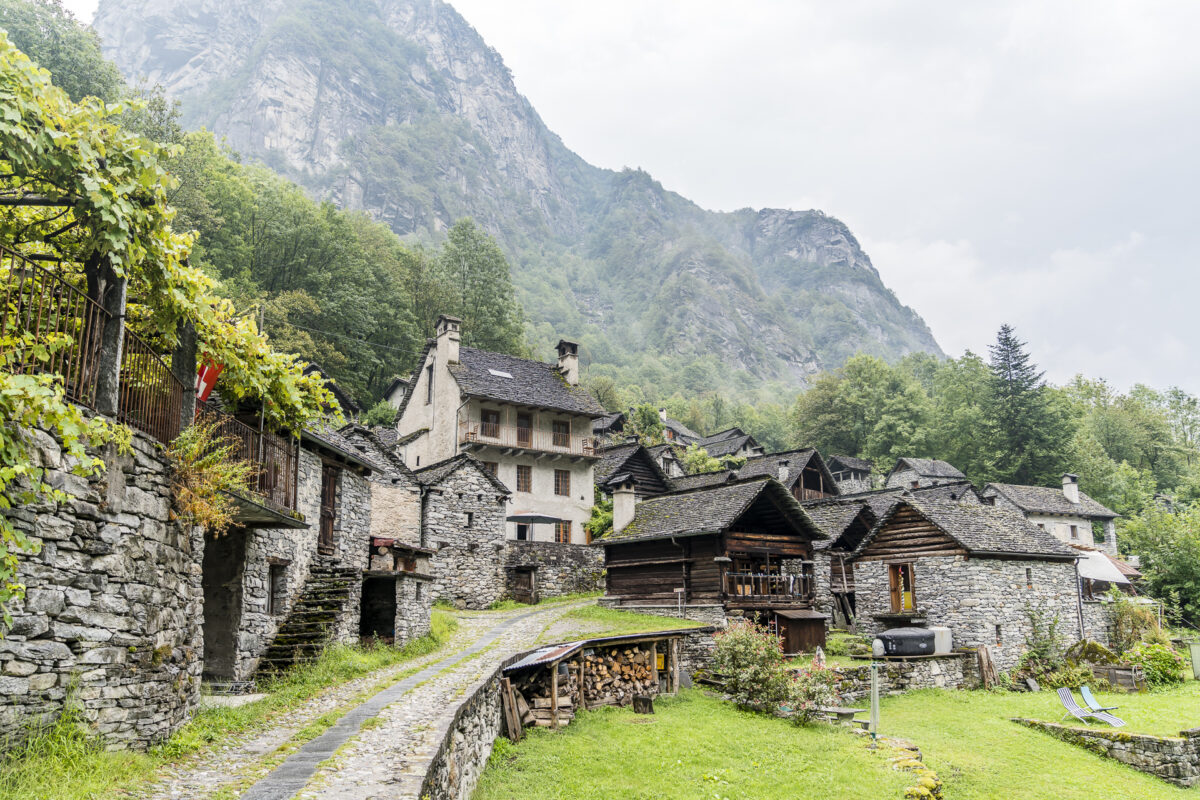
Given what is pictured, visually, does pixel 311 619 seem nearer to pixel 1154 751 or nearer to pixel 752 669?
pixel 752 669

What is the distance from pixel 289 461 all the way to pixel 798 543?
63.9 feet

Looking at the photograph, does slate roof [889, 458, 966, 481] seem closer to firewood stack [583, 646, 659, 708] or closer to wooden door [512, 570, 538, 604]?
wooden door [512, 570, 538, 604]

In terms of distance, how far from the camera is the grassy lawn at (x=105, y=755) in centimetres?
636

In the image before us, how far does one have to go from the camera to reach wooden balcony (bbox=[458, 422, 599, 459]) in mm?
37750

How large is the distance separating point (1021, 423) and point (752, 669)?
2086 inches

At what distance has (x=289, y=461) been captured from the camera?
562 inches

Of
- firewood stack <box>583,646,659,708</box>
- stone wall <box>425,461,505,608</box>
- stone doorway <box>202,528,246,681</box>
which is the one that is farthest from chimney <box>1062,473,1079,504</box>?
stone doorway <box>202,528,246,681</box>

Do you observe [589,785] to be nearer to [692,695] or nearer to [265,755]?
[265,755]

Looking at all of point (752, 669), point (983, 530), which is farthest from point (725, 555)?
point (983, 530)

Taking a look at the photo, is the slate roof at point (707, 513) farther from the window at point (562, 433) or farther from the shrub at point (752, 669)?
the window at point (562, 433)

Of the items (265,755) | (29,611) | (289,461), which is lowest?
(265,755)

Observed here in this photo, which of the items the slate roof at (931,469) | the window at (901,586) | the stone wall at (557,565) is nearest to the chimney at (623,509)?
the stone wall at (557,565)

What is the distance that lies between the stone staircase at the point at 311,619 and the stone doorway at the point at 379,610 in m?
0.77

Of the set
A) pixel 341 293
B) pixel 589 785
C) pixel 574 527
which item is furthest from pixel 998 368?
pixel 589 785
